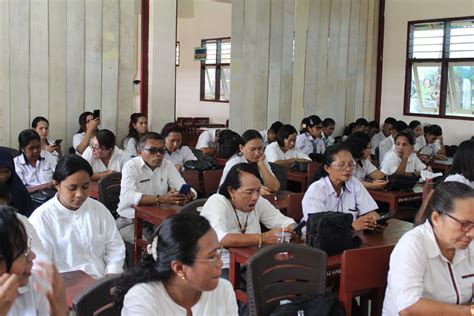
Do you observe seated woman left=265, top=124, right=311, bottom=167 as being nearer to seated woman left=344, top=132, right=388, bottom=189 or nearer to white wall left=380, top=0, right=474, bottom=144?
seated woman left=344, top=132, right=388, bottom=189

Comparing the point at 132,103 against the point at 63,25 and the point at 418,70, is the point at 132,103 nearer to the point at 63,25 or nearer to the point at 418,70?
the point at 63,25

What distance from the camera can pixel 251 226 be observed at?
3.62 metres

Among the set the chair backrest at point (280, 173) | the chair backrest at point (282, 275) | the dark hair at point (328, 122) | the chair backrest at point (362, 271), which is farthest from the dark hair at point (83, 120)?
the chair backrest at point (362, 271)

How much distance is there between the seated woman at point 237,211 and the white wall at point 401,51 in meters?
6.59

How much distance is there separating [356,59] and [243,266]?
7.38 metres

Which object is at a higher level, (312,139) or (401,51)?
(401,51)

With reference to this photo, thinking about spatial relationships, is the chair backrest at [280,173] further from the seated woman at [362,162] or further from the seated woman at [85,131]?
the seated woman at [85,131]

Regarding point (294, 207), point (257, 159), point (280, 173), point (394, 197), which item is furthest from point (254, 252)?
point (280, 173)

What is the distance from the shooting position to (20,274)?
1693mm

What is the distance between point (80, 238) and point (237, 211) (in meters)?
0.99

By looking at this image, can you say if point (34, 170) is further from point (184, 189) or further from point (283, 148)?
point (283, 148)

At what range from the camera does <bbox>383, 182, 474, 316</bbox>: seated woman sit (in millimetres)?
2412

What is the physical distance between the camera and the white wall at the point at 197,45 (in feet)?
43.4

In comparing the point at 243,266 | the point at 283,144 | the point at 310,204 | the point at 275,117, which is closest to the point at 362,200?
the point at 310,204
